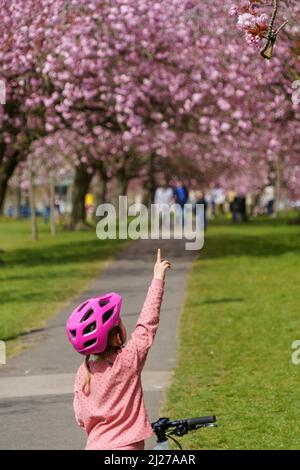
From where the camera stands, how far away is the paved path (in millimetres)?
8805

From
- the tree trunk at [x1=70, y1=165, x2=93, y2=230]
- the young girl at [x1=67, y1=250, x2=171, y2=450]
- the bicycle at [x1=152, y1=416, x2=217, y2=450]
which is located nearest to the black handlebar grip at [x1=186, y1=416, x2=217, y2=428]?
the bicycle at [x1=152, y1=416, x2=217, y2=450]

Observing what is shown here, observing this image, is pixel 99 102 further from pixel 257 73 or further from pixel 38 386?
pixel 38 386

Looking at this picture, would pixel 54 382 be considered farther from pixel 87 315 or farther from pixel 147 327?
pixel 87 315

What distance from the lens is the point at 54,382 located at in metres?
11.3

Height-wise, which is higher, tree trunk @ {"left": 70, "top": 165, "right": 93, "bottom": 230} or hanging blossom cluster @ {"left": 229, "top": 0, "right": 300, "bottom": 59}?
hanging blossom cluster @ {"left": 229, "top": 0, "right": 300, "bottom": 59}

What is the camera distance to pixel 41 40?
25.6 meters

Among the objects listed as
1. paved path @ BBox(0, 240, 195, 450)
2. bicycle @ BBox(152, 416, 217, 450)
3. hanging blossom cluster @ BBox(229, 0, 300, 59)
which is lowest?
paved path @ BBox(0, 240, 195, 450)

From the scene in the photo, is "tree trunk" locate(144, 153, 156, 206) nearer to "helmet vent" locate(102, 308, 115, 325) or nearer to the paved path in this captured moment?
the paved path

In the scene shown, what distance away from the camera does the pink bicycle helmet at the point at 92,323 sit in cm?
522

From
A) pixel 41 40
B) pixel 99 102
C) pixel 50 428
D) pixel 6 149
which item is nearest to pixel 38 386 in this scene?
pixel 50 428

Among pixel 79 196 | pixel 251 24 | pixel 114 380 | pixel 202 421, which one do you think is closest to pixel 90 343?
pixel 114 380

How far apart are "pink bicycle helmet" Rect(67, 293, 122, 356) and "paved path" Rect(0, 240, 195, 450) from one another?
10.2 ft

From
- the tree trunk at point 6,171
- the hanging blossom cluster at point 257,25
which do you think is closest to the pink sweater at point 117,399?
the hanging blossom cluster at point 257,25
